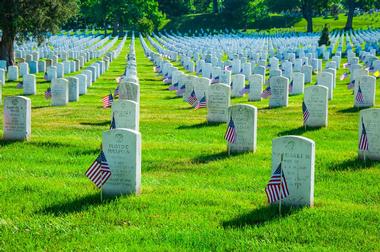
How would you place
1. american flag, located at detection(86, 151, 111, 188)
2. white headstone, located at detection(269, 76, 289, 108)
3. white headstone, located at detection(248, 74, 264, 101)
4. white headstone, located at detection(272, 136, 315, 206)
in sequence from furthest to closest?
white headstone, located at detection(248, 74, 264, 101) → white headstone, located at detection(269, 76, 289, 108) → american flag, located at detection(86, 151, 111, 188) → white headstone, located at detection(272, 136, 315, 206)

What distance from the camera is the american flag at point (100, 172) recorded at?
10102 mm

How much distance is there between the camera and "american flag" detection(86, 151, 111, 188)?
33.1 ft

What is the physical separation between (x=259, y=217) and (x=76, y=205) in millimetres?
2714

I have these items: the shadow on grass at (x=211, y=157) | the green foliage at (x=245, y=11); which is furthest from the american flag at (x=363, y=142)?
the green foliage at (x=245, y=11)

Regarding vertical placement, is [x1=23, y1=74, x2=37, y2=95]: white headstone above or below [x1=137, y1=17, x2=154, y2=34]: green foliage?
below

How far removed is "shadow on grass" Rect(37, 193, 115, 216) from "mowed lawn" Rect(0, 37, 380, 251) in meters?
0.01

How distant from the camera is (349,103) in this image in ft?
69.9

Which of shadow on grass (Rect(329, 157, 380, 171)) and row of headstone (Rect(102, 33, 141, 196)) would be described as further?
shadow on grass (Rect(329, 157, 380, 171))

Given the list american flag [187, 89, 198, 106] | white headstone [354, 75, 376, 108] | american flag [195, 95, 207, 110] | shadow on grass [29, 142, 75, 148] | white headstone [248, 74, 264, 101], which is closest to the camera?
shadow on grass [29, 142, 75, 148]

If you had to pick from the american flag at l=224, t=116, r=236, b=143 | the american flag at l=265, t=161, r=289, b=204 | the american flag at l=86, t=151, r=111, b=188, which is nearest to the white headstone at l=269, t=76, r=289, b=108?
the american flag at l=224, t=116, r=236, b=143

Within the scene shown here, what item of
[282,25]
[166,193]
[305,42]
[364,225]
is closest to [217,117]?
[166,193]

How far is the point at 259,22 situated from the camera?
10619cm

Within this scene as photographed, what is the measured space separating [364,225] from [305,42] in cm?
5094

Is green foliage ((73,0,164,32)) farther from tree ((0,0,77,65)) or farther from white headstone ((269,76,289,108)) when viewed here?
white headstone ((269,76,289,108))
